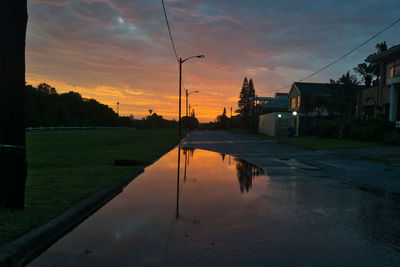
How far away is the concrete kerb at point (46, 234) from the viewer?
3.61 metres

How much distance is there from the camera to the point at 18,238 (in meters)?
4.01

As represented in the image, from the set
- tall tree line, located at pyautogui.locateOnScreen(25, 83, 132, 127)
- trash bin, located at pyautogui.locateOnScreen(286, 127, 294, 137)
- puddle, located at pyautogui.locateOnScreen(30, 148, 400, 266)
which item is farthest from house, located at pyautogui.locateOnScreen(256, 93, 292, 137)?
tall tree line, located at pyautogui.locateOnScreen(25, 83, 132, 127)

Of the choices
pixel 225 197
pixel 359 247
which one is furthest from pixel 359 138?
pixel 359 247

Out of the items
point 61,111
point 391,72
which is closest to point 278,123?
point 391,72

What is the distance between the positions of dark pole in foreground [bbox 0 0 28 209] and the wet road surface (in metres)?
1.36

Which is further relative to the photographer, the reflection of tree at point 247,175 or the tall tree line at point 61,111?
the tall tree line at point 61,111

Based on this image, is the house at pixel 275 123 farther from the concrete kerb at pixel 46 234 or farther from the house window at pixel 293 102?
the concrete kerb at pixel 46 234

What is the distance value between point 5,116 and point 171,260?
147 inches

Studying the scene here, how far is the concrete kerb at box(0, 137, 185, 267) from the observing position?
361 cm

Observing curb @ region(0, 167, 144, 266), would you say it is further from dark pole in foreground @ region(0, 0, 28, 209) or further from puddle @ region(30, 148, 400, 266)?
dark pole in foreground @ region(0, 0, 28, 209)

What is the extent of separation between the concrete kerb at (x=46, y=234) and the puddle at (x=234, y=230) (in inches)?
5.7

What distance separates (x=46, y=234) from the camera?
172 inches

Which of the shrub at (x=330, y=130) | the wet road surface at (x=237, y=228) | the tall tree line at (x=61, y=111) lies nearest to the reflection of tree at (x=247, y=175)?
the wet road surface at (x=237, y=228)

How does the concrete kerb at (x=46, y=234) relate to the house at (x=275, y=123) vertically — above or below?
below
